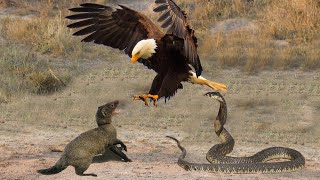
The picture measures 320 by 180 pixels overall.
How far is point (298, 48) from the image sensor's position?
15.0 meters

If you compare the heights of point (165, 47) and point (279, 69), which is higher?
point (165, 47)

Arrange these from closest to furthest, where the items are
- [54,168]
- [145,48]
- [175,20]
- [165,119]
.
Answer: [175,20] < [145,48] < [54,168] < [165,119]

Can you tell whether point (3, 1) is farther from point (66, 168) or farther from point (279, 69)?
point (66, 168)

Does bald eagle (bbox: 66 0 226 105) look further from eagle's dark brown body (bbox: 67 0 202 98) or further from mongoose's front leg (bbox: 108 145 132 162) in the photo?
mongoose's front leg (bbox: 108 145 132 162)

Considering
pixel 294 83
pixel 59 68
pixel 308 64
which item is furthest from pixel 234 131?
pixel 59 68

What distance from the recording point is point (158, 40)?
845cm

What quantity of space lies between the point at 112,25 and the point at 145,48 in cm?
110

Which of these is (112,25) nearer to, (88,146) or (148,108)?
(88,146)

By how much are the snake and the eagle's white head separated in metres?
1.34

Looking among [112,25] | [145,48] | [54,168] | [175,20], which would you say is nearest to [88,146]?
[54,168]

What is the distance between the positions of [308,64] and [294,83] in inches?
43.7

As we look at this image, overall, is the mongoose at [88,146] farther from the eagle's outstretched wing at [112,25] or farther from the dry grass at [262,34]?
the dry grass at [262,34]

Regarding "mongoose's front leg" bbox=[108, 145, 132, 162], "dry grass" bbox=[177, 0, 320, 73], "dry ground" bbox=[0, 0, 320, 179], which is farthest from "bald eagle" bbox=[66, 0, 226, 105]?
"dry grass" bbox=[177, 0, 320, 73]

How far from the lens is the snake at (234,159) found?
894 cm
